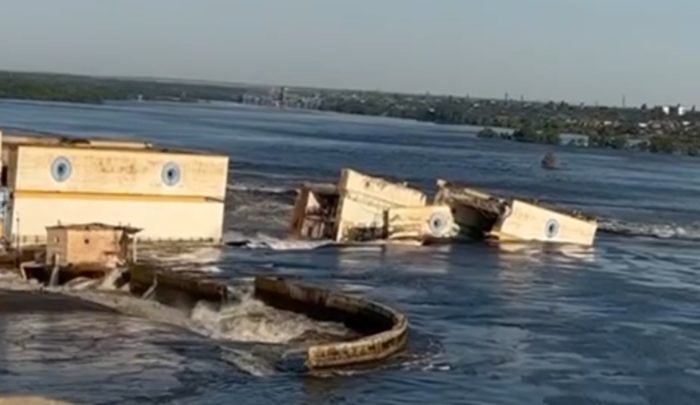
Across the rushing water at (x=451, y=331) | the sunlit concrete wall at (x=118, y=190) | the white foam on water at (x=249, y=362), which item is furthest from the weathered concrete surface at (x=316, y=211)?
the white foam on water at (x=249, y=362)

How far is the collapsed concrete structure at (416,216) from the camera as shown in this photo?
145 feet

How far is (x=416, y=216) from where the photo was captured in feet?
148

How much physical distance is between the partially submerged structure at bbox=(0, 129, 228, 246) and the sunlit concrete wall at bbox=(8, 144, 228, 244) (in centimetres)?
3

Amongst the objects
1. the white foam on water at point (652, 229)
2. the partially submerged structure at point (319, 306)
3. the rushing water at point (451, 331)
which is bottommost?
the white foam on water at point (652, 229)

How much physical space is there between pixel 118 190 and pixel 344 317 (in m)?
10.9

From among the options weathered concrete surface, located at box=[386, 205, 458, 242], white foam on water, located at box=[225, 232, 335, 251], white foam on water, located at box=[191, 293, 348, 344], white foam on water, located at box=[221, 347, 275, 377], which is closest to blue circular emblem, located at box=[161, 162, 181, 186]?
white foam on water, located at box=[225, 232, 335, 251]

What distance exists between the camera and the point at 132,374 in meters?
22.3

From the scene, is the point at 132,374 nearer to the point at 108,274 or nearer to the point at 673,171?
the point at 108,274

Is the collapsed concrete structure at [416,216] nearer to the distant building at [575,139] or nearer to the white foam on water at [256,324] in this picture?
the white foam on water at [256,324]

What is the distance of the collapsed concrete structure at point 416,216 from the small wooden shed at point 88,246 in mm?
12565

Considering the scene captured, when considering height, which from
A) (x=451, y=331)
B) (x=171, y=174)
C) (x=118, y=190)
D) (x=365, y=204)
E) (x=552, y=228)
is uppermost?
(x=171, y=174)

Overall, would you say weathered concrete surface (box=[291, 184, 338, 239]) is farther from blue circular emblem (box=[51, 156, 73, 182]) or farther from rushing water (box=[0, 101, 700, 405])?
blue circular emblem (box=[51, 156, 73, 182])

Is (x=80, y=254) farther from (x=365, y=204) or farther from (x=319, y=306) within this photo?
(x=365, y=204)

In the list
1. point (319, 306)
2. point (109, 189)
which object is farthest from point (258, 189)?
point (319, 306)
